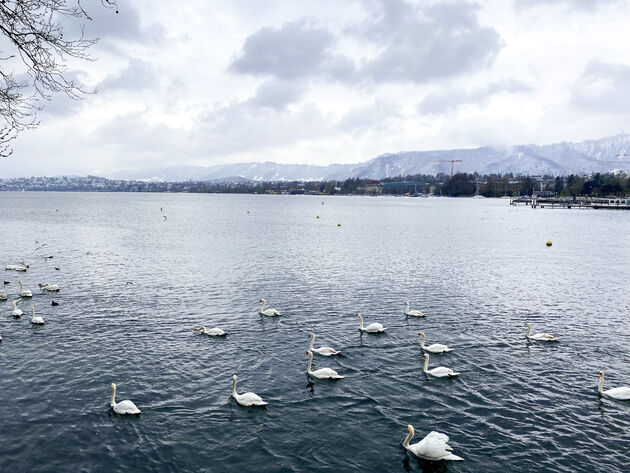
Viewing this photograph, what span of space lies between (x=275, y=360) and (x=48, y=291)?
26.6 meters

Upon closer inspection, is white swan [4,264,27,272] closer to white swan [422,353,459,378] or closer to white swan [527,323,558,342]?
white swan [422,353,459,378]

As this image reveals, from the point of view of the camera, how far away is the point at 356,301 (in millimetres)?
39500

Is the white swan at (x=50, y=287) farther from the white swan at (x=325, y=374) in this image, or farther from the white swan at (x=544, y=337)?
the white swan at (x=544, y=337)

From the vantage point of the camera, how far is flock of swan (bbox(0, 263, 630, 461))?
672 inches

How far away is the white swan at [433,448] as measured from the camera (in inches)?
666

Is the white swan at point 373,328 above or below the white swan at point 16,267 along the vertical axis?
below

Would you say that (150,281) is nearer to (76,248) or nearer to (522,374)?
(76,248)

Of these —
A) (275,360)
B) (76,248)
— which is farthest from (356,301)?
(76,248)

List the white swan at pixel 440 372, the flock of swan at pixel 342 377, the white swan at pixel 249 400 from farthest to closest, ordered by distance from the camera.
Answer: the white swan at pixel 440 372, the white swan at pixel 249 400, the flock of swan at pixel 342 377

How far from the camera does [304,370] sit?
25062 mm

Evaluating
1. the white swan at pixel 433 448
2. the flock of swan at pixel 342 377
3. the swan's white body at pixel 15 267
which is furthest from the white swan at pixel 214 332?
the swan's white body at pixel 15 267

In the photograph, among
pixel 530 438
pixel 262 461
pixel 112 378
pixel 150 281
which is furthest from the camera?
pixel 150 281

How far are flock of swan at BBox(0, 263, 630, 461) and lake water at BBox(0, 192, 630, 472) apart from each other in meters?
0.43

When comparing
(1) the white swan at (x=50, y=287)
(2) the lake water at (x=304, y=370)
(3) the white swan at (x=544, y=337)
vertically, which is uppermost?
(1) the white swan at (x=50, y=287)
